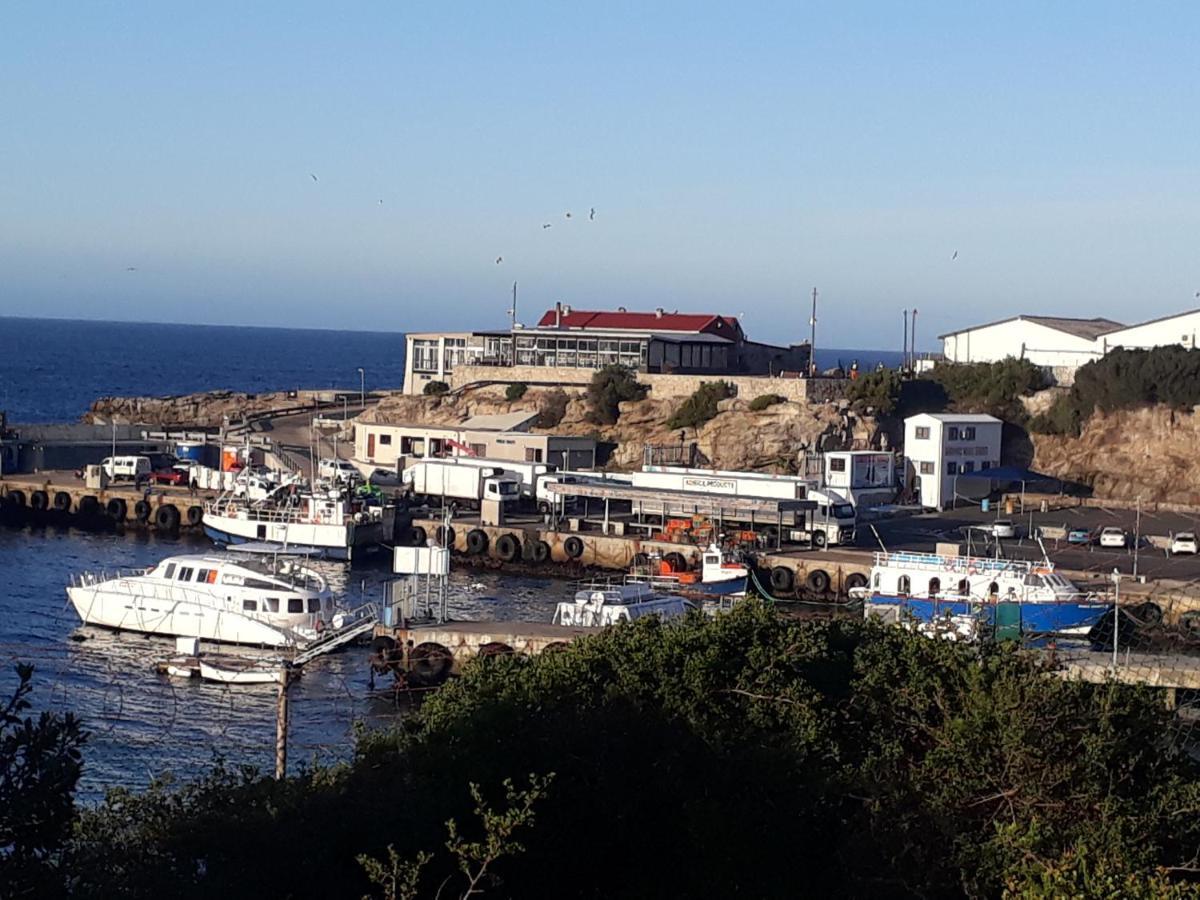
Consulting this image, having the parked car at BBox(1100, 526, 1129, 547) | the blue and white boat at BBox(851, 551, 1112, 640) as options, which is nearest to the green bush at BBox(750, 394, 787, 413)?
the parked car at BBox(1100, 526, 1129, 547)

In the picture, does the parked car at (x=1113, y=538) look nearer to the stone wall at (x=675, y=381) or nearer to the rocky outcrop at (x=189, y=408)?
the stone wall at (x=675, y=381)

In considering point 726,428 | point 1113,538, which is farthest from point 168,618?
point 726,428

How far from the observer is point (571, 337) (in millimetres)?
59438

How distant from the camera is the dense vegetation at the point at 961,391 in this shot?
174 ft

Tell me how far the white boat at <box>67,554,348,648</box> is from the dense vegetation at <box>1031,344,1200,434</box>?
28.9 metres

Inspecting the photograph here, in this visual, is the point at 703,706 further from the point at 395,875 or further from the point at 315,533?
the point at 315,533

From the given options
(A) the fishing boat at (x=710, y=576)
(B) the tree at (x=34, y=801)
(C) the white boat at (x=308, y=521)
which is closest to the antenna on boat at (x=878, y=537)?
(A) the fishing boat at (x=710, y=576)

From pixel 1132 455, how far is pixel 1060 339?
8352mm

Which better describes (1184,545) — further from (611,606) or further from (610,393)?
(610,393)

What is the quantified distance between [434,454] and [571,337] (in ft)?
32.7

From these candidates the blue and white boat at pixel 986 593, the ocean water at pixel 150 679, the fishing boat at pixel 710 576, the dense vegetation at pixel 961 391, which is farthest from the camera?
Result: the dense vegetation at pixel 961 391

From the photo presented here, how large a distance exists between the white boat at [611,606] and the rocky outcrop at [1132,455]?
2257cm

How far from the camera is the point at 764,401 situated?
52969mm

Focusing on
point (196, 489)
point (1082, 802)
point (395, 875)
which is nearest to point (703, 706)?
point (1082, 802)
